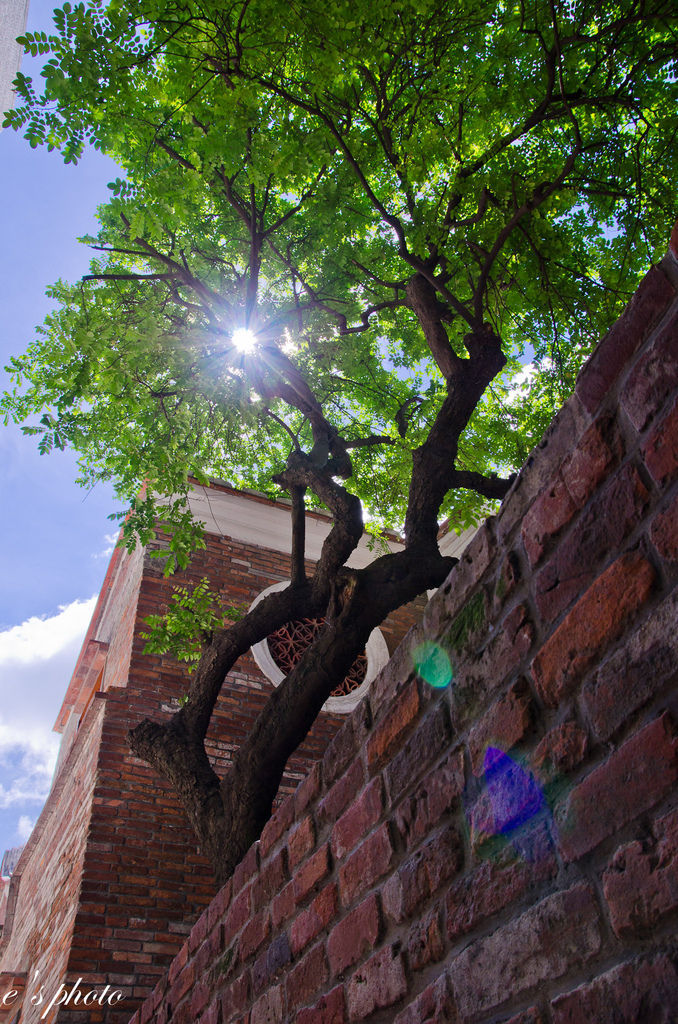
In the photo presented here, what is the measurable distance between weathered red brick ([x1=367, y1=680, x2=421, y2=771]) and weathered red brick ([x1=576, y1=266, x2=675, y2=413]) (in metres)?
0.77

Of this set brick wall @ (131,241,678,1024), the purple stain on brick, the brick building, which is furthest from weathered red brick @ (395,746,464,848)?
the brick building

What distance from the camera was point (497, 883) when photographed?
3.92ft

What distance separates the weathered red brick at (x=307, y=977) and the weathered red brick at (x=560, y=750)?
3.00 ft

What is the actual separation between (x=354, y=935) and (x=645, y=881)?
0.89 meters

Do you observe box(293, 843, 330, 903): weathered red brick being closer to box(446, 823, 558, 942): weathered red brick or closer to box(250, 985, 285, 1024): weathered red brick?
box(250, 985, 285, 1024): weathered red brick

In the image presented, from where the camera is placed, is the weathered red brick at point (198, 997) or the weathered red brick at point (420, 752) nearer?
the weathered red brick at point (420, 752)

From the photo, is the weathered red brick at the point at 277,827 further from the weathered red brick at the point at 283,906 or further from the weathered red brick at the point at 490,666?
the weathered red brick at the point at 490,666

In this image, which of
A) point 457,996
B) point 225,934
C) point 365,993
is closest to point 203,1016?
point 225,934

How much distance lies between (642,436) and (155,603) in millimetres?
7003

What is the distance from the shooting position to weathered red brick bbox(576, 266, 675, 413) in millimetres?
1130

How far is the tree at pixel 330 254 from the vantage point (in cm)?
425

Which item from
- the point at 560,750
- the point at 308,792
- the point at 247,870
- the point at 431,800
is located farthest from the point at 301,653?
the point at 560,750

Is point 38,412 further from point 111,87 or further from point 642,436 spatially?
point 642,436

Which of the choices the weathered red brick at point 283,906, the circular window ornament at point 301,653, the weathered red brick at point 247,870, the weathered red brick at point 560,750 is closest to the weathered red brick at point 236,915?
A: the weathered red brick at point 247,870
